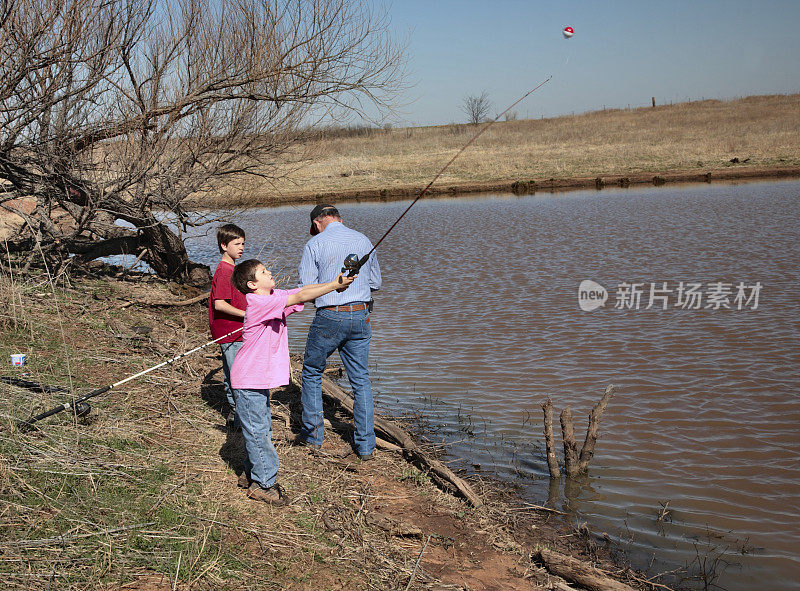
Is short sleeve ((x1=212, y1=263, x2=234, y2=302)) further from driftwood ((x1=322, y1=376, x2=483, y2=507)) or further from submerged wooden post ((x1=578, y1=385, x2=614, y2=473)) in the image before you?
submerged wooden post ((x1=578, y1=385, x2=614, y2=473))

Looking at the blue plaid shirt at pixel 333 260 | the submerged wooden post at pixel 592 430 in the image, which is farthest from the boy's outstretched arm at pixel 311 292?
the submerged wooden post at pixel 592 430

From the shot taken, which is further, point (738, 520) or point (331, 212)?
point (331, 212)

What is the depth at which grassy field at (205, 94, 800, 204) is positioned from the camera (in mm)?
33812

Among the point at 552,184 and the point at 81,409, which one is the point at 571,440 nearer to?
the point at 81,409

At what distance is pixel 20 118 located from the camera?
9625 millimetres

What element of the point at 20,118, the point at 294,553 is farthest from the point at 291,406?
the point at 20,118

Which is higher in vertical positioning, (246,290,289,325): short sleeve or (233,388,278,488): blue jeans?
(246,290,289,325): short sleeve

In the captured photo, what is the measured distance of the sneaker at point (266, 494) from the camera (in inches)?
181

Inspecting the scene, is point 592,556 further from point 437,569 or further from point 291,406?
point 291,406

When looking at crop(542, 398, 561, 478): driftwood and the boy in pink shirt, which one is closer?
the boy in pink shirt

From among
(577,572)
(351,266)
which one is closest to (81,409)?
(351,266)

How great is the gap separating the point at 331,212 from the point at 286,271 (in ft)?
33.2

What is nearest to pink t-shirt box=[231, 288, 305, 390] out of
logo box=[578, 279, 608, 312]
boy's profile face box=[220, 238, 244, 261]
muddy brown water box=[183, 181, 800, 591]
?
boy's profile face box=[220, 238, 244, 261]

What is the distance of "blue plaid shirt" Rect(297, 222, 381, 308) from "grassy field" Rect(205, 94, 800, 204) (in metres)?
11.4
